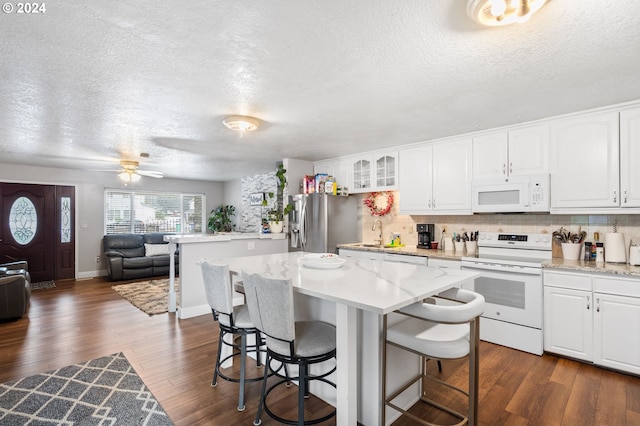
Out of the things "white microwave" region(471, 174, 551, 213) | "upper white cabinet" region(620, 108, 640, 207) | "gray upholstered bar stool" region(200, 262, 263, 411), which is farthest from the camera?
"white microwave" region(471, 174, 551, 213)

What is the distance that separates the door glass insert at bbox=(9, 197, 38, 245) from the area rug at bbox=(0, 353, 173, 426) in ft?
16.7

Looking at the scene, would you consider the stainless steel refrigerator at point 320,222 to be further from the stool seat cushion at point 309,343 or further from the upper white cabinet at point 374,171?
the stool seat cushion at point 309,343

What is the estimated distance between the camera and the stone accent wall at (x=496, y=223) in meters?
3.13

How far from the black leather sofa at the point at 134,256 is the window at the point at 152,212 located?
536 mm

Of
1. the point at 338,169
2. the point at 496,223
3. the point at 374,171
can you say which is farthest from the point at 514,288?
the point at 338,169

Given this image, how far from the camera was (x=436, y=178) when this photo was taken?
4078 millimetres

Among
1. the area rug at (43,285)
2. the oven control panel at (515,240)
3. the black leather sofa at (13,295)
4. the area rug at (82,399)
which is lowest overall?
the area rug at (43,285)

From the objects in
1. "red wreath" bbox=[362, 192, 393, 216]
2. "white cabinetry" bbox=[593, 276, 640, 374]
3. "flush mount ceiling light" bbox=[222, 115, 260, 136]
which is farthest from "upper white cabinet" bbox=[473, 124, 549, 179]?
"flush mount ceiling light" bbox=[222, 115, 260, 136]

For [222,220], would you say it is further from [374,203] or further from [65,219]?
A: [374,203]

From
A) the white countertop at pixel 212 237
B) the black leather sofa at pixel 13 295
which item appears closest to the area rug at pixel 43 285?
the black leather sofa at pixel 13 295

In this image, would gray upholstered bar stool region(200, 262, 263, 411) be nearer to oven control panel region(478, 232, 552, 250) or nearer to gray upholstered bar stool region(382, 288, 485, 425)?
gray upholstered bar stool region(382, 288, 485, 425)

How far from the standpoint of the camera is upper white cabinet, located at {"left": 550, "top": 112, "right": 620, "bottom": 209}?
286 centimetres

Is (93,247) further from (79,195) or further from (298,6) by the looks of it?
(298,6)

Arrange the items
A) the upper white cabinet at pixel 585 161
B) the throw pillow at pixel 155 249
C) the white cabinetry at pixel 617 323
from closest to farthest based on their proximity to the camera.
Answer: the white cabinetry at pixel 617 323 → the upper white cabinet at pixel 585 161 → the throw pillow at pixel 155 249
